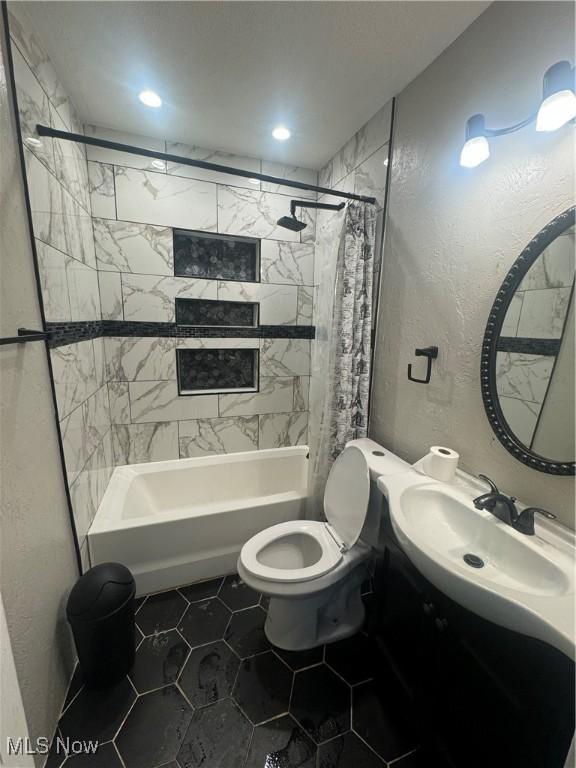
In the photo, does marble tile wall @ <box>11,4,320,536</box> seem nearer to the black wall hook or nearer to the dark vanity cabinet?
the black wall hook

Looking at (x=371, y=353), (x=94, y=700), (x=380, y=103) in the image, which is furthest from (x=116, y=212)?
(x=94, y=700)

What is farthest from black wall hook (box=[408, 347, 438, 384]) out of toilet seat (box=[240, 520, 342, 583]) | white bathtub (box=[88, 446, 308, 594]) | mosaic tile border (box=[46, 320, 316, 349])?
white bathtub (box=[88, 446, 308, 594])

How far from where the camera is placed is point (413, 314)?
1.54 m

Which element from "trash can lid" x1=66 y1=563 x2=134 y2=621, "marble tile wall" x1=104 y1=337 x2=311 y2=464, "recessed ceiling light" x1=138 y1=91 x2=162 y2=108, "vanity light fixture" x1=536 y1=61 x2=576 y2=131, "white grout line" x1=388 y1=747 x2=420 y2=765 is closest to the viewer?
"vanity light fixture" x1=536 y1=61 x2=576 y2=131

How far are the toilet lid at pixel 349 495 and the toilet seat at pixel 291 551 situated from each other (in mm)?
71

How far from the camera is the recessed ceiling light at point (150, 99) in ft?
5.17

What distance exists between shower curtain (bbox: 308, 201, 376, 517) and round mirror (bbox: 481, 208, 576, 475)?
0.71 meters

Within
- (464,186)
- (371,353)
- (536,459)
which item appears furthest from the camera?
(371,353)

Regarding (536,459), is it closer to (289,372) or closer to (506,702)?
(506,702)

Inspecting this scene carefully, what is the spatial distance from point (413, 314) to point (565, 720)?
138 centimetres

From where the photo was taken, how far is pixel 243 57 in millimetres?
1339

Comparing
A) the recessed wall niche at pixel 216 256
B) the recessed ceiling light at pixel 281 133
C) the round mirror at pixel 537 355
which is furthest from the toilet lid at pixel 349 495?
the recessed ceiling light at pixel 281 133

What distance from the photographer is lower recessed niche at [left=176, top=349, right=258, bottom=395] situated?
2.37 meters

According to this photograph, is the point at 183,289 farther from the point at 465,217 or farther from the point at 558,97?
the point at 558,97
